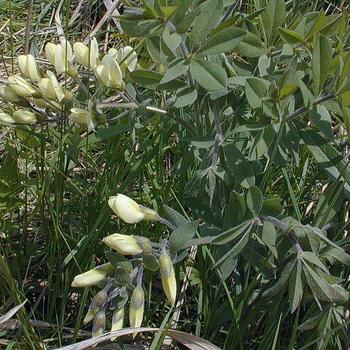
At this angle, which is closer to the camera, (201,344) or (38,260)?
(201,344)

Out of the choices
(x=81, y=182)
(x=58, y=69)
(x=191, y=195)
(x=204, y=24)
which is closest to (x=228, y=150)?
(x=191, y=195)

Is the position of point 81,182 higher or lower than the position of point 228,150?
lower

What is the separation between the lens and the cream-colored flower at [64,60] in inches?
51.2

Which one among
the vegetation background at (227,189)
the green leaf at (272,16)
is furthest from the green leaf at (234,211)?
the green leaf at (272,16)

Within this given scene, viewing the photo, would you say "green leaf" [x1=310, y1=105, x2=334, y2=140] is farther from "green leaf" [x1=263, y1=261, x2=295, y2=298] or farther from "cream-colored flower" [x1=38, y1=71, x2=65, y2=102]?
"cream-colored flower" [x1=38, y1=71, x2=65, y2=102]

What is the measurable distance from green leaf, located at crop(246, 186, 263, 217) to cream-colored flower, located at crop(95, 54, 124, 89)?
28 cm

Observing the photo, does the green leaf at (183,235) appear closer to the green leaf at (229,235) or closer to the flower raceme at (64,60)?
the green leaf at (229,235)

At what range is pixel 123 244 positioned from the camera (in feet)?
3.65

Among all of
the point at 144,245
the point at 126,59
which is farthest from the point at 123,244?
the point at 126,59

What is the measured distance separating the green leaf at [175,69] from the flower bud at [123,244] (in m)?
0.25

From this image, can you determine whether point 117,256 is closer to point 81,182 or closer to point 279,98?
point 279,98

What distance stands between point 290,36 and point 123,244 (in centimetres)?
44

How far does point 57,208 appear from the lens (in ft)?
4.89

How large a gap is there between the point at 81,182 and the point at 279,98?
657 millimetres
